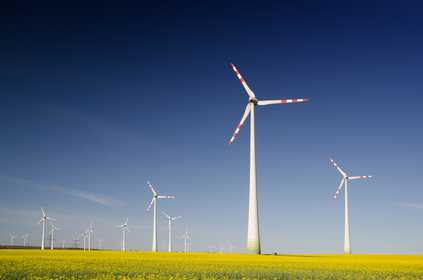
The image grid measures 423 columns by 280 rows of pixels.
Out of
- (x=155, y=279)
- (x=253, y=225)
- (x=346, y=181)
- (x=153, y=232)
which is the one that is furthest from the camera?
(x=153, y=232)

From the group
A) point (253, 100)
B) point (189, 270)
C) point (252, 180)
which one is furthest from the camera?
point (253, 100)

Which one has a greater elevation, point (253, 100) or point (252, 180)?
point (253, 100)

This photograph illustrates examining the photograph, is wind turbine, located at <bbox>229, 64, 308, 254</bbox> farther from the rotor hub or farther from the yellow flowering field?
the yellow flowering field

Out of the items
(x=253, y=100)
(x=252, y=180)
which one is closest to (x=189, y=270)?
(x=252, y=180)

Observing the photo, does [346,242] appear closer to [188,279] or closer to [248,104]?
[248,104]

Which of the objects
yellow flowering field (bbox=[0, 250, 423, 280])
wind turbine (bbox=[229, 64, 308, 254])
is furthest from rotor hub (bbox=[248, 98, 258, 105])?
yellow flowering field (bbox=[0, 250, 423, 280])

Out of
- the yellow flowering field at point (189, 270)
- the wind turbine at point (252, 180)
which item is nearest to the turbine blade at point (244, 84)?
the wind turbine at point (252, 180)

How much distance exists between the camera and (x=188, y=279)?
27.9m

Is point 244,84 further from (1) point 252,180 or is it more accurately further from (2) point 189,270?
(2) point 189,270

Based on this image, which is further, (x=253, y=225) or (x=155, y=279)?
(x=253, y=225)

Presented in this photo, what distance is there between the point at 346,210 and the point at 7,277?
303 feet

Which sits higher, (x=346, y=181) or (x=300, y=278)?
(x=346, y=181)

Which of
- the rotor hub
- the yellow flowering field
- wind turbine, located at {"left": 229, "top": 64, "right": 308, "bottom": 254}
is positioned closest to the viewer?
the yellow flowering field

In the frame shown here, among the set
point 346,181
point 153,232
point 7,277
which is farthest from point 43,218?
point 7,277
